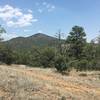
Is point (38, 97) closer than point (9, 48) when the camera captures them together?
Yes

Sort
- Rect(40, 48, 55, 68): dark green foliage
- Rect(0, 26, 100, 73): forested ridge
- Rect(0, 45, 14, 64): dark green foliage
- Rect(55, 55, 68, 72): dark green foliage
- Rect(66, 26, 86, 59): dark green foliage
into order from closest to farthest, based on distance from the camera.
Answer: Rect(55, 55, 68, 72): dark green foliage < Rect(0, 45, 14, 64): dark green foliage < Rect(0, 26, 100, 73): forested ridge < Rect(40, 48, 55, 68): dark green foliage < Rect(66, 26, 86, 59): dark green foliage

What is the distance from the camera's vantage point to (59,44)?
68.8 metres

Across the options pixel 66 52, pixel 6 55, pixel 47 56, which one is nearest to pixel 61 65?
pixel 6 55

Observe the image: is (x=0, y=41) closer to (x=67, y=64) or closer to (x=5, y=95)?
(x=67, y=64)

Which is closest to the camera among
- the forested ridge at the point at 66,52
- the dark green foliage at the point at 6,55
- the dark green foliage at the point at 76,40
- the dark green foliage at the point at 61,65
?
the dark green foliage at the point at 61,65

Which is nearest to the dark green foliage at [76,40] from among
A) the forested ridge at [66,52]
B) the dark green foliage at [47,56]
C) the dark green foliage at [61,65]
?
the forested ridge at [66,52]

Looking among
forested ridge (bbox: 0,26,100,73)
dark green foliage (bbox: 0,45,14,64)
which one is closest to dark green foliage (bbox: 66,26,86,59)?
forested ridge (bbox: 0,26,100,73)

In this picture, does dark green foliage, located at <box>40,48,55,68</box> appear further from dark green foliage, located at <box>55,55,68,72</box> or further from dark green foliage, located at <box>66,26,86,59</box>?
dark green foliage, located at <box>55,55,68,72</box>

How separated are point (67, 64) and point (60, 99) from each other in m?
19.9

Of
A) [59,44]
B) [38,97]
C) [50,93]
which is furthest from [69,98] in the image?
[59,44]

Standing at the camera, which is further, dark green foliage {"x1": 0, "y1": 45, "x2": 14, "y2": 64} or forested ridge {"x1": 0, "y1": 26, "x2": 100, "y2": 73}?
forested ridge {"x1": 0, "y1": 26, "x2": 100, "y2": 73}

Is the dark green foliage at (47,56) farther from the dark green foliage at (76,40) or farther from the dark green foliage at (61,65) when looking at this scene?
A: the dark green foliage at (61,65)

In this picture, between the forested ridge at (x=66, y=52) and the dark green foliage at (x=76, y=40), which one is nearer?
the forested ridge at (x=66, y=52)

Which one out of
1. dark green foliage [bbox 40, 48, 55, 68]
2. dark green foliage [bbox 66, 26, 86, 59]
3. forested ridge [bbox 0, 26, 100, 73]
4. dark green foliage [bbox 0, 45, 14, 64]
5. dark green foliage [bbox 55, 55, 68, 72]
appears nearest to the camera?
dark green foliage [bbox 55, 55, 68, 72]
